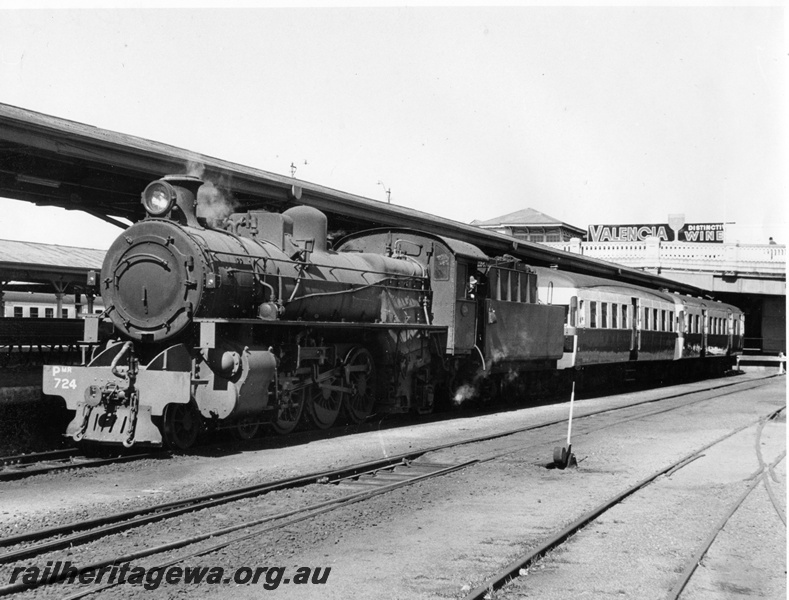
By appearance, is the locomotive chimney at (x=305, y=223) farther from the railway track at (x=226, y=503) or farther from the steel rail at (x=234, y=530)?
the steel rail at (x=234, y=530)

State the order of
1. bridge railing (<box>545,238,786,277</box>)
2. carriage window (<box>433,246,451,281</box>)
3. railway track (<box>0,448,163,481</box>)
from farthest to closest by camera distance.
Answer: bridge railing (<box>545,238,786,277</box>), carriage window (<box>433,246,451,281</box>), railway track (<box>0,448,163,481</box>)

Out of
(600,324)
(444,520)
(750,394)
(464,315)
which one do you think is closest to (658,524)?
(444,520)

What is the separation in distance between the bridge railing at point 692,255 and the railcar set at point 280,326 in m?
23.5

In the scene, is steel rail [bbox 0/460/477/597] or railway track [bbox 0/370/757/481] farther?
railway track [bbox 0/370/757/481]

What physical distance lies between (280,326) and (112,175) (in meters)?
4.34

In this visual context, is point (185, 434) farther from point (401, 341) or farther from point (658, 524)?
point (658, 524)

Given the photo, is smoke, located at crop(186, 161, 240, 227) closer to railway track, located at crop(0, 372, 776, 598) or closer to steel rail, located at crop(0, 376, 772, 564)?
steel rail, located at crop(0, 376, 772, 564)

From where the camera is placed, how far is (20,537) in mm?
5914

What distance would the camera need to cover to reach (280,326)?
1090cm

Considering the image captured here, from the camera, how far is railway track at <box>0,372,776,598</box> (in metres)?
5.61

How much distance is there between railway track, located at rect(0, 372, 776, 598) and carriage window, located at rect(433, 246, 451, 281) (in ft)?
15.1

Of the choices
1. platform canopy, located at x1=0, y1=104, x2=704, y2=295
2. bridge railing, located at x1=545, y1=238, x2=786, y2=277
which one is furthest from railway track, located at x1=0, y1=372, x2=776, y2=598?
bridge railing, located at x1=545, y1=238, x2=786, y2=277

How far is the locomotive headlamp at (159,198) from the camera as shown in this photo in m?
10.2

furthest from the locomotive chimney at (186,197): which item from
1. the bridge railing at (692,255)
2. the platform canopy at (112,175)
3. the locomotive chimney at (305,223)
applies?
the bridge railing at (692,255)
